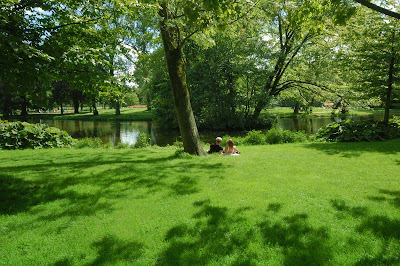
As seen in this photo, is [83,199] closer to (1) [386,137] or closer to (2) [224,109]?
(1) [386,137]

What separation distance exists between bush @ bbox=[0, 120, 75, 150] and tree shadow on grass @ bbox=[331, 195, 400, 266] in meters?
14.1

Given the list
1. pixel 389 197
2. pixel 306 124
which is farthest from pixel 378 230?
pixel 306 124

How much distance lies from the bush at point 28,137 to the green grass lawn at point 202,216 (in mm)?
7181

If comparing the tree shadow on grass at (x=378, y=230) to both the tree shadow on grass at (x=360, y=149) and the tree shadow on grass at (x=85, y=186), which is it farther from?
the tree shadow on grass at (x=360, y=149)

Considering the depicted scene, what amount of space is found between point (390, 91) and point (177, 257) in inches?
566

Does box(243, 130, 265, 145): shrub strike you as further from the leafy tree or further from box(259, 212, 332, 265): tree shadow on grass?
box(259, 212, 332, 265): tree shadow on grass

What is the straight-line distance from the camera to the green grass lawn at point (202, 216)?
3.45m

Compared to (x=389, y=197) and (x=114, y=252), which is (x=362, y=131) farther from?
(x=114, y=252)

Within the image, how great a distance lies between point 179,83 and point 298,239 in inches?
275

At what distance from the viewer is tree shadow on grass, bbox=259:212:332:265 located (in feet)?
10.9

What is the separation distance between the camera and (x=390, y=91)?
13.0m

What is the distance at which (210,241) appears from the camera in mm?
3736

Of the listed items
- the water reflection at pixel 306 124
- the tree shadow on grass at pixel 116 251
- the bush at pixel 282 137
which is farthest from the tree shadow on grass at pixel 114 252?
the water reflection at pixel 306 124

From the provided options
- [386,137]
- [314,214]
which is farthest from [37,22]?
[386,137]
